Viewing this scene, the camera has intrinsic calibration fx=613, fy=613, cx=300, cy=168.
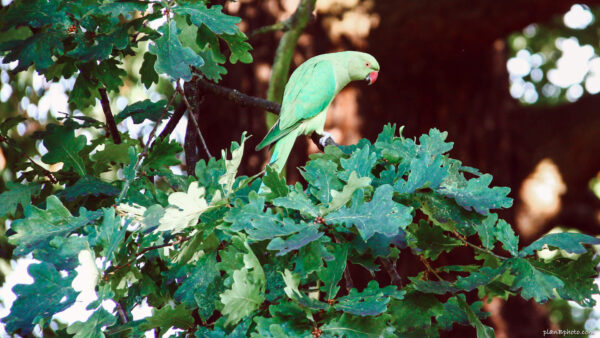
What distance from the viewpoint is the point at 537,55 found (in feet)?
17.8

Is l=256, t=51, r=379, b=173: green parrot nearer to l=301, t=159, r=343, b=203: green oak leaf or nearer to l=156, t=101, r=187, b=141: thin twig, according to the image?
l=156, t=101, r=187, b=141: thin twig

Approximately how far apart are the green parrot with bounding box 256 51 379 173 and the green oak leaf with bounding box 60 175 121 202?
1.31ft

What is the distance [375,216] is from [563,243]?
35cm

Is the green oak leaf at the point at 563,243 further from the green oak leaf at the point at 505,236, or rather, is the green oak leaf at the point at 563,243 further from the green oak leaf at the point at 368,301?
the green oak leaf at the point at 368,301

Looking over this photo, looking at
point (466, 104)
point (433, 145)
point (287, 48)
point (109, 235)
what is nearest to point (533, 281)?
point (433, 145)

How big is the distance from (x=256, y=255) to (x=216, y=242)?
0.35 feet

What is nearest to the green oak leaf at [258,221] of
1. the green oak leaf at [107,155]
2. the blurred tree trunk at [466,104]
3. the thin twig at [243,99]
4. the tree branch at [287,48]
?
the green oak leaf at [107,155]

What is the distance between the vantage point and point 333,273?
884 millimetres

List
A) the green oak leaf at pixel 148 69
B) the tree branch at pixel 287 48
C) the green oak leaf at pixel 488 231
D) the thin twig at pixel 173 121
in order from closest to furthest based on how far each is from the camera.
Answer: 1. the green oak leaf at pixel 488 231
2. the green oak leaf at pixel 148 69
3. the thin twig at pixel 173 121
4. the tree branch at pixel 287 48

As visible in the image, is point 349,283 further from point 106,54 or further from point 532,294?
point 106,54

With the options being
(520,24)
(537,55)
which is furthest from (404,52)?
(537,55)

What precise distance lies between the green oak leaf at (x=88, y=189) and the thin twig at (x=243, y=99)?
0.55 m

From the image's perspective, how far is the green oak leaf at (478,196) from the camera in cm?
96

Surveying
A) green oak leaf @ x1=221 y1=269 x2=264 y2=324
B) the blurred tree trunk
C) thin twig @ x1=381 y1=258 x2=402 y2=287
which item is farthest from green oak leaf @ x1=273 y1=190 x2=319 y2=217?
the blurred tree trunk
